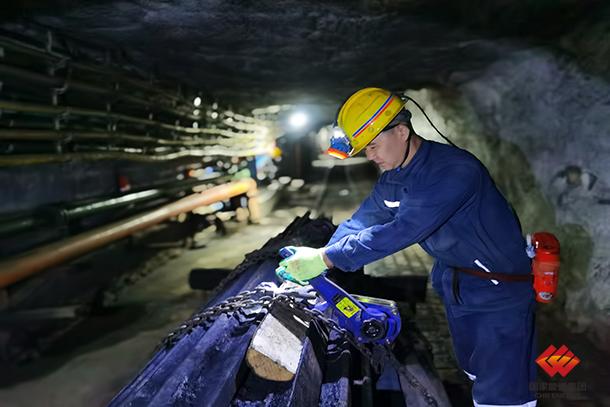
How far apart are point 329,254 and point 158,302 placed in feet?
13.5

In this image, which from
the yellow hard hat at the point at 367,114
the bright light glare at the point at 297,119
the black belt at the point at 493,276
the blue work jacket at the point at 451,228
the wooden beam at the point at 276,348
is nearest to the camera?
the wooden beam at the point at 276,348

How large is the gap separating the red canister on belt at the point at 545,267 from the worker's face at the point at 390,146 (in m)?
1.02

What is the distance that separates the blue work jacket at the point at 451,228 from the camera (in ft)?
7.22

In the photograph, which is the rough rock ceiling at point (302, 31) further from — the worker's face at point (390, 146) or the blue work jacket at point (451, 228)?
the blue work jacket at point (451, 228)

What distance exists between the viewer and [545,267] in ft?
7.85

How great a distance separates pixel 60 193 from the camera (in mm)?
4895

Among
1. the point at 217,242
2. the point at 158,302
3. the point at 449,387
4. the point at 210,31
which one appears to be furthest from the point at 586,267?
the point at 217,242

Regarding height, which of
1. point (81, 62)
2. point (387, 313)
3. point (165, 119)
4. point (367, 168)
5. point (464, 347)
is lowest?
point (367, 168)

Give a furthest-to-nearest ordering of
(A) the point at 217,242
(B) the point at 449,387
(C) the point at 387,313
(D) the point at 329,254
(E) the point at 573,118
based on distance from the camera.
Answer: (A) the point at 217,242 → (E) the point at 573,118 → (B) the point at 449,387 → (D) the point at 329,254 → (C) the point at 387,313

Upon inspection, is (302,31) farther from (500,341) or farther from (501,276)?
(500,341)

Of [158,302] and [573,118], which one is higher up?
[573,118]

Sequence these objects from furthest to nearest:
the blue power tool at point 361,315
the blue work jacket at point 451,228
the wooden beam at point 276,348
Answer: the blue work jacket at point 451,228 < the blue power tool at point 361,315 < the wooden beam at point 276,348

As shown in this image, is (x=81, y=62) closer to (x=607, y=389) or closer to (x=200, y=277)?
(x=200, y=277)

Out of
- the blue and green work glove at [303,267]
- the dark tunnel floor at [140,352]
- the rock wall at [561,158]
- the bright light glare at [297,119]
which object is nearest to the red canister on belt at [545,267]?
the blue and green work glove at [303,267]
